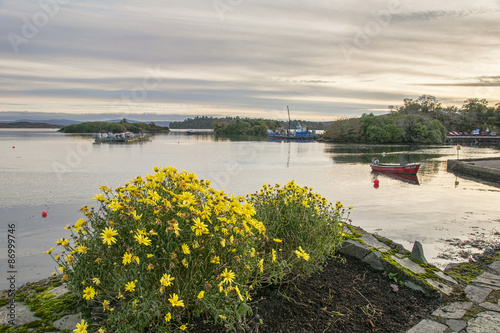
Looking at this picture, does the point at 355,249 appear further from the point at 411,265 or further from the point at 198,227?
the point at 198,227

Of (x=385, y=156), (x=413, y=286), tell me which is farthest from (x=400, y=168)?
(x=413, y=286)

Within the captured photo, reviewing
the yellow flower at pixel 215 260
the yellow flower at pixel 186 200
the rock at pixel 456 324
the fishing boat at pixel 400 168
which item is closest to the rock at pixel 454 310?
the rock at pixel 456 324

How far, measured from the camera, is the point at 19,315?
299cm

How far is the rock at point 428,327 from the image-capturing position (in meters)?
2.95

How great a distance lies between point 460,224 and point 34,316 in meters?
11.6

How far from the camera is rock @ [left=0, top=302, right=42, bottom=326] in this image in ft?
9.38

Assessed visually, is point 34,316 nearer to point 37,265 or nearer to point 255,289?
point 255,289

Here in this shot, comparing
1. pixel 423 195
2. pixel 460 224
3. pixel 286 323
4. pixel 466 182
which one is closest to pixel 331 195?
pixel 423 195

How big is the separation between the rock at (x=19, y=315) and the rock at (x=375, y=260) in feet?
12.2

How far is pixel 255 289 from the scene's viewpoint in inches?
132

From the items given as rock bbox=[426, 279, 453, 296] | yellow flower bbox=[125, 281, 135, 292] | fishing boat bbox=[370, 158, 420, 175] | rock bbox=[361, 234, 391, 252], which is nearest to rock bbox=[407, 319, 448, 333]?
rock bbox=[426, 279, 453, 296]

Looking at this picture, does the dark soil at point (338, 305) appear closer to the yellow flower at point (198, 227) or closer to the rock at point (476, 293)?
the rock at point (476, 293)

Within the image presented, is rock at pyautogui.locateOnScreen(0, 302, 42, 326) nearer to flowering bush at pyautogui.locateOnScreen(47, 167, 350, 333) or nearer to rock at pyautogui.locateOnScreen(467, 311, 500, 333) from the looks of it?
flowering bush at pyautogui.locateOnScreen(47, 167, 350, 333)

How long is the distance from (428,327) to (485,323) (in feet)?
2.05
